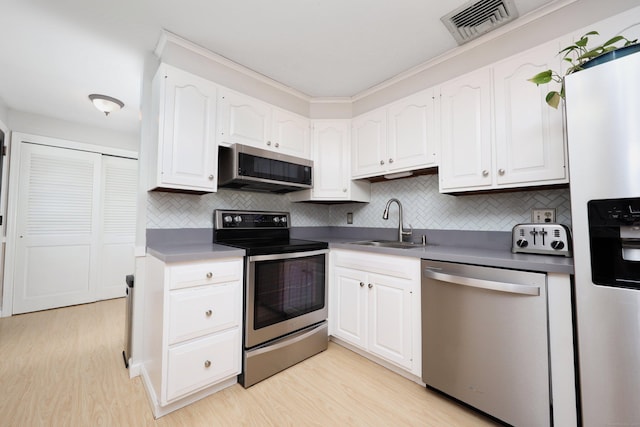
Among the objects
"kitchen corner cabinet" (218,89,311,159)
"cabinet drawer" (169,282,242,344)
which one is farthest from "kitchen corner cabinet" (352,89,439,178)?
"cabinet drawer" (169,282,242,344)

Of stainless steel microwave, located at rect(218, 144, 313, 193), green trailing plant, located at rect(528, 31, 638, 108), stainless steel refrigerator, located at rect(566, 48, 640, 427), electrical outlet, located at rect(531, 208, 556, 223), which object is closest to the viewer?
stainless steel refrigerator, located at rect(566, 48, 640, 427)

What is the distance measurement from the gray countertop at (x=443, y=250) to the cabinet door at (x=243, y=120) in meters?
0.82

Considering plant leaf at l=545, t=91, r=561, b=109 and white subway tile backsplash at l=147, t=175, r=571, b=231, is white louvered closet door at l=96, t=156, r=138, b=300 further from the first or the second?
plant leaf at l=545, t=91, r=561, b=109

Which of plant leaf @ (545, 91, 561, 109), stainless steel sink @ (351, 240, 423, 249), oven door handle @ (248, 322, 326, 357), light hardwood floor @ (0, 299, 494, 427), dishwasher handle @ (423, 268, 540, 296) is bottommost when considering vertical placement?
light hardwood floor @ (0, 299, 494, 427)

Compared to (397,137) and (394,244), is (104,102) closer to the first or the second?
(397,137)

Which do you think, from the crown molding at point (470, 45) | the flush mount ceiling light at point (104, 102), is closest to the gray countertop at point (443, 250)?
the crown molding at point (470, 45)

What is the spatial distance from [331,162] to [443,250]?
1.32 meters

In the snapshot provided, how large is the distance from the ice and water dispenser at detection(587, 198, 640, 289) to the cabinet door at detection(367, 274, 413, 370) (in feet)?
3.01

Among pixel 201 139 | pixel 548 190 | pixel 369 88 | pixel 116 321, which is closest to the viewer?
pixel 548 190

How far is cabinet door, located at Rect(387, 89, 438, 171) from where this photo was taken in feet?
6.54

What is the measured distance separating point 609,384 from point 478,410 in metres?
0.68

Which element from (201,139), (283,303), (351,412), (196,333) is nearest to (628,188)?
(351,412)

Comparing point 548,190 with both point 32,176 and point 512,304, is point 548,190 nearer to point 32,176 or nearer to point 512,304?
point 512,304

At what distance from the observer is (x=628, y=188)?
3.22ft
